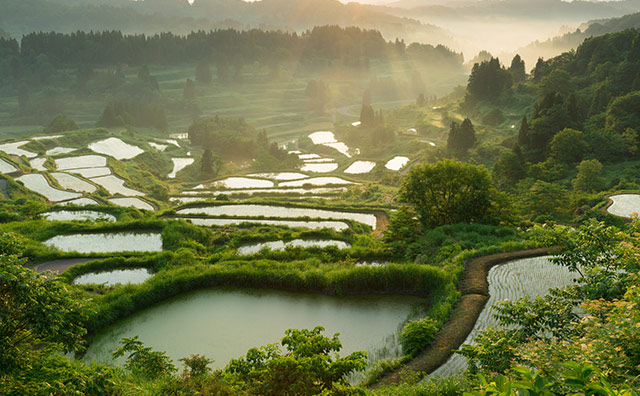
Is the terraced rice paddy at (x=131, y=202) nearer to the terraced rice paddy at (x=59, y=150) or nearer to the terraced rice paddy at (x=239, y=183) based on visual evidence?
the terraced rice paddy at (x=239, y=183)

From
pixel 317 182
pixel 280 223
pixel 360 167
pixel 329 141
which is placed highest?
pixel 280 223

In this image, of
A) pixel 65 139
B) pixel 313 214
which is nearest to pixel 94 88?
pixel 65 139

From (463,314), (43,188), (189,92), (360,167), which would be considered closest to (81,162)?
(43,188)

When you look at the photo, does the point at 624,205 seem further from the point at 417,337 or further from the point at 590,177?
the point at 417,337

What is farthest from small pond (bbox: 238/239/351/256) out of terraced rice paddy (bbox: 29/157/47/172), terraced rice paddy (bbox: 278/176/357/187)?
terraced rice paddy (bbox: 29/157/47/172)

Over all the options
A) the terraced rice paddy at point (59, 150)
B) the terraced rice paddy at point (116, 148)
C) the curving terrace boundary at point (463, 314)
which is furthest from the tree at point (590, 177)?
the terraced rice paddy at point (59, 150)

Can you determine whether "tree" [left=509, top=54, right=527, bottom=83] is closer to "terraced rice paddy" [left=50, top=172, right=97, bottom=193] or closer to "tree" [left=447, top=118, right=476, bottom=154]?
"tree" [left=447, top=118, right=476, bottom=154]
